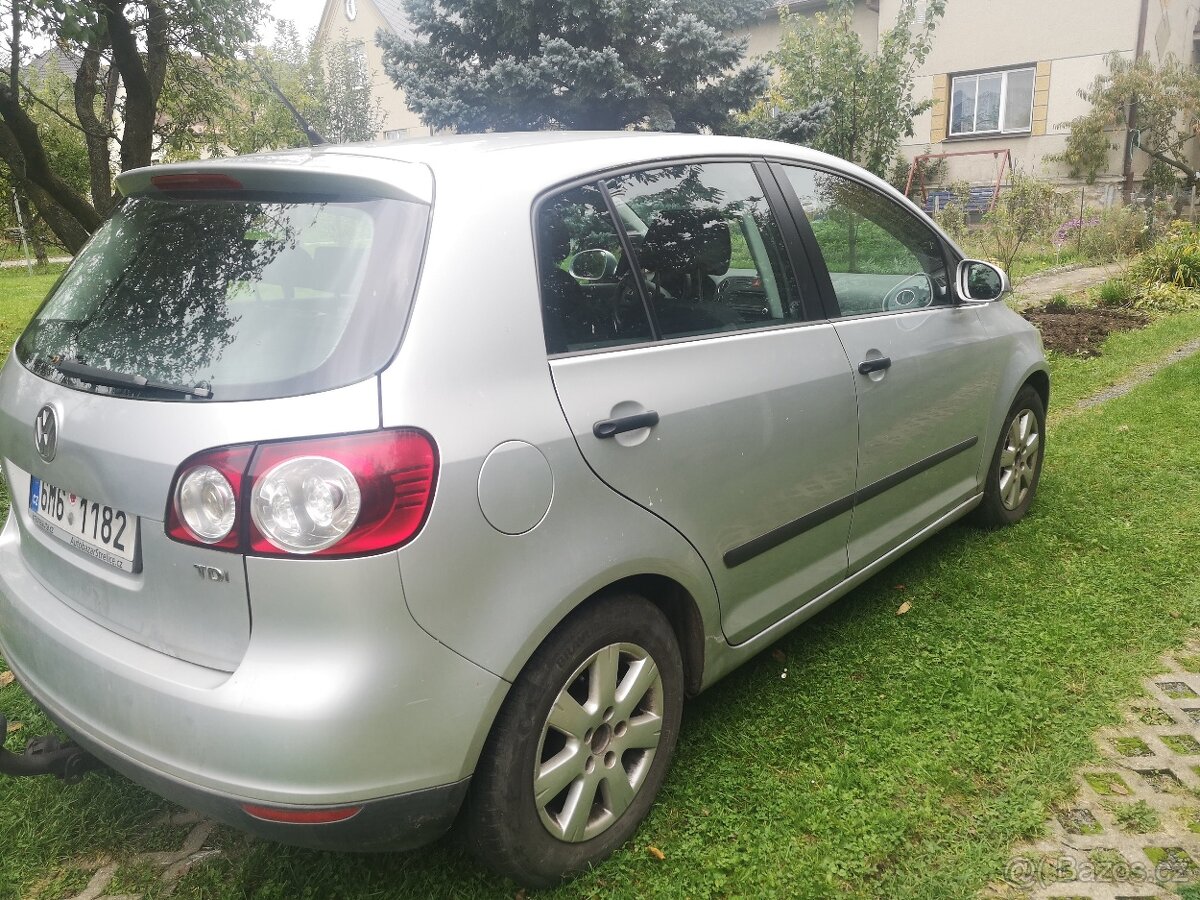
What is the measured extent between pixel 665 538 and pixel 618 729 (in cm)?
47

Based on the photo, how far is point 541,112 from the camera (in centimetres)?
1132

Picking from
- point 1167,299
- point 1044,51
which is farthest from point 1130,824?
point 1044,51

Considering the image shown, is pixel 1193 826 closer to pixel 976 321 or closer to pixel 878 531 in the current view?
pixel 878 531

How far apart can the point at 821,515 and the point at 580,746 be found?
1.11 meters

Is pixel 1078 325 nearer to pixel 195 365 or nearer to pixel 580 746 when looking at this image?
pixel 580 746

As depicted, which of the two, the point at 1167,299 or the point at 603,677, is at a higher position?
the point at 603,677

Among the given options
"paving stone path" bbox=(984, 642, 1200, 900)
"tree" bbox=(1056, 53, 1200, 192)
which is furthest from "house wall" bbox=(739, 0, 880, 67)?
"paving stone path" bbox=(984, 642, 1200, 900)

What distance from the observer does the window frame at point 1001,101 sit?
18.8 metres

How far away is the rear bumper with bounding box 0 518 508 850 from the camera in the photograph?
5.56ft

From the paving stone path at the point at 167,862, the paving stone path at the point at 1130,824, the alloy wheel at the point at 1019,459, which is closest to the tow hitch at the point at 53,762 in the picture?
the paving stone path at the point at 167,862

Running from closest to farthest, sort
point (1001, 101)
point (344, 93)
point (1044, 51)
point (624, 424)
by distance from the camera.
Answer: point (624, 424)
point (1044, 51)
point (1001, 101)
point (344, 93)

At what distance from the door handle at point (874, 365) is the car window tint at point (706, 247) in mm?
A: 284

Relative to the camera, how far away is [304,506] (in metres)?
1.70

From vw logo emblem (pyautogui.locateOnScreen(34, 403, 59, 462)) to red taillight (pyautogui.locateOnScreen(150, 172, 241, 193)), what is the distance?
586 millimetres
